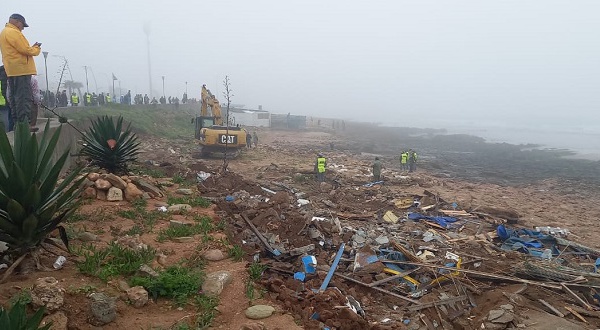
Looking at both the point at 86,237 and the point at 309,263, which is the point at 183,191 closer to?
the point at 86,237

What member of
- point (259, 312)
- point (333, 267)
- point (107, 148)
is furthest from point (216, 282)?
point (107, 148)

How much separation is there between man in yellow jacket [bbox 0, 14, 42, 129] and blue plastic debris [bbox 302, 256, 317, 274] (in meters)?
4.64

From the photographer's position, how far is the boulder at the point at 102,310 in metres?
3.24

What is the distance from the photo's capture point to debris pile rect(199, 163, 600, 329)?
504 centimetres

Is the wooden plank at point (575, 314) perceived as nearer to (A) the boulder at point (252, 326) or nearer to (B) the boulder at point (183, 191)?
(A) the boulder at point (252, 326)

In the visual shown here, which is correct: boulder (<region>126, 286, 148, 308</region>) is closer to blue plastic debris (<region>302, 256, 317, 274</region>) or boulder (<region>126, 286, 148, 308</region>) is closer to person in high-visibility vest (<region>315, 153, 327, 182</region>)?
blue plastic debris (<region>302, 256, 317, 274</region>)

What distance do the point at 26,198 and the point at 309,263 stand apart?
3629 mm

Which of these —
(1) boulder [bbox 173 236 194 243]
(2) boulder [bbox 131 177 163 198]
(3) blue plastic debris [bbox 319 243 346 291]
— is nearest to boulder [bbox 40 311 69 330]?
(1) boulder [bbox 173 236 194 243]

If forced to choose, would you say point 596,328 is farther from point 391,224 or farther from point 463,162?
point 463,162

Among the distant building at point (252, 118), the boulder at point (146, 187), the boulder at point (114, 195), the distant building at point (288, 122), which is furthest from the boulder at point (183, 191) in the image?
the distant building at point (288, 122)

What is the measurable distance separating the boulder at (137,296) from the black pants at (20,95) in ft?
15.9

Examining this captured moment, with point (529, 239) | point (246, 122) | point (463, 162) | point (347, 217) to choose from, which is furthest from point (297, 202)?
point (246, 122)

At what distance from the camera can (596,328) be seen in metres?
5.18

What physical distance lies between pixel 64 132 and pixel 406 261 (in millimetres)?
8910
